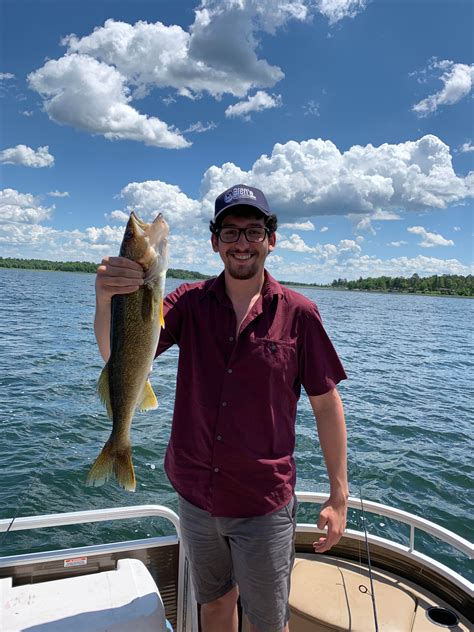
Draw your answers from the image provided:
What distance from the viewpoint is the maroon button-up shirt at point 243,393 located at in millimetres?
2828

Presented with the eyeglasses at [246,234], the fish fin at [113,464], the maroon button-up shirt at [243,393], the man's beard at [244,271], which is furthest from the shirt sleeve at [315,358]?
the fish fin at [113,464]

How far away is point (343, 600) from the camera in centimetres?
405

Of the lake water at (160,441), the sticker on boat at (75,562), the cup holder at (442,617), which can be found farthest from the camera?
the lake water at (160,441)

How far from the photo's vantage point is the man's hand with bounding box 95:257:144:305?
2645 millimetres

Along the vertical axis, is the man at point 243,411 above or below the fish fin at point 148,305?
below

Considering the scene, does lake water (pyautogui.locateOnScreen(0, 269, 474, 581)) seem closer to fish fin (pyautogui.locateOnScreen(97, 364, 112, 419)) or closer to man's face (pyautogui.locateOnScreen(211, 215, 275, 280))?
fish fin (pyautogui.locateOnScreen(97, 364, 112, 419))

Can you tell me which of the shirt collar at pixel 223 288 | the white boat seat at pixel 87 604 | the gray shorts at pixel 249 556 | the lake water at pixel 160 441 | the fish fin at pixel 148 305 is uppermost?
the shirt collar at pixel 223 288

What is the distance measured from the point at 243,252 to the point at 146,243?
0.64 metres

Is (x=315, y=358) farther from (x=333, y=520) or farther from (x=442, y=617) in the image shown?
(x=442, y=617)

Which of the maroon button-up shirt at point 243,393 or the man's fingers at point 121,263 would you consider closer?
the man's fingers at point 121,263

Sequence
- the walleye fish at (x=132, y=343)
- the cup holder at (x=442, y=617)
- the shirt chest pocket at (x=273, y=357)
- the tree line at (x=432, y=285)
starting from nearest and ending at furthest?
the walleye fish at (x=132, y=343) < the shirt chest pocket at (x=273, y=357) < the cup holder at (x=442, y=617) < the tree line at (x=432, y=285)

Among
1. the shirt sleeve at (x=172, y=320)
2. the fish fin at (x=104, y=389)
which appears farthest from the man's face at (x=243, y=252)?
the fish fin at (x=104, y=389)

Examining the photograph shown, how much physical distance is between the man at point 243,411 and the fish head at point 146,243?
10 centimetres

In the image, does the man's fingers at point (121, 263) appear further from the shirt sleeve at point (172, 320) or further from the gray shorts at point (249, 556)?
the gray shorts at point (249, 556)
